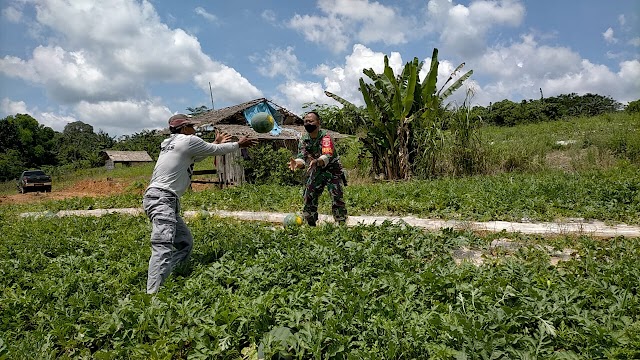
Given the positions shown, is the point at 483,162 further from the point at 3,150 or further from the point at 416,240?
the point at 3,150

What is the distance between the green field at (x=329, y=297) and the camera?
304cm

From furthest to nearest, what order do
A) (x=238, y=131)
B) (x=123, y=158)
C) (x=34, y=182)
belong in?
1. (x=123, y=158)
2. (x=34, y=182)
3. (x=238, y=131)

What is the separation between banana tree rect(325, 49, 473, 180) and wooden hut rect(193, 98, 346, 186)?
472 centimetres

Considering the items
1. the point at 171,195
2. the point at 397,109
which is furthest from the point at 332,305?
the point at 397,109

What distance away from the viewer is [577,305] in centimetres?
332

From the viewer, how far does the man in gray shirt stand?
468cm

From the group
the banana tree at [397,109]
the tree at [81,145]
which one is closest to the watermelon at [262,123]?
the banana tree at [397,109]

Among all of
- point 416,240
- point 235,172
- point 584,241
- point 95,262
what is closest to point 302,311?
point 416,240

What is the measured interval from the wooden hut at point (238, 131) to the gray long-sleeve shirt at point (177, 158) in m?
12.4

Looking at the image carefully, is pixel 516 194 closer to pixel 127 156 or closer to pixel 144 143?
pixel 127 156

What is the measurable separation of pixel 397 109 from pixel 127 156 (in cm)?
3564

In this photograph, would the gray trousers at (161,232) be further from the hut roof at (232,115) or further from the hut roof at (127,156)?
the hut roof at (127,156)

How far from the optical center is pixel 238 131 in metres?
18.6

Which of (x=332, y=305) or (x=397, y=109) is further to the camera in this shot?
(x=397, y=109)
